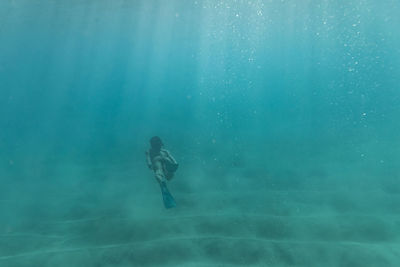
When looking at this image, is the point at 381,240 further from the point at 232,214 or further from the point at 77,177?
the point at 77,177

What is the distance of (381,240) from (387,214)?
4.95 feet

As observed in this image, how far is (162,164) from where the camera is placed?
25.7 ft

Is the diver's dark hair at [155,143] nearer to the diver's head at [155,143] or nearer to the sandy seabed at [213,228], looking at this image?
the diver's head at [155,143]

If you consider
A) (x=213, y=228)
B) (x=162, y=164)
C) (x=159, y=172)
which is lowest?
(x=213, y=228)

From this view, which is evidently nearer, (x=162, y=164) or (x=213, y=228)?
(x=213, y=228)

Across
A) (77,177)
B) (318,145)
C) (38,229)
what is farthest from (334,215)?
(77,177)

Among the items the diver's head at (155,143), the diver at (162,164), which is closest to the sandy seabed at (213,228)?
the diver at (162,164)

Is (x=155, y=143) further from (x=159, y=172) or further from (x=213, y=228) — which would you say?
A: (x=213, y=228)

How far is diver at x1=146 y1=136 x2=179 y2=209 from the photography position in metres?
7.73

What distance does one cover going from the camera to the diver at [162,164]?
7.73 meters

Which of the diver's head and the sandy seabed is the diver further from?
the sandy seabed

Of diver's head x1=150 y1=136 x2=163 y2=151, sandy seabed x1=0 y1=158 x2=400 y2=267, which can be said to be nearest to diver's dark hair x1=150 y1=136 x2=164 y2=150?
diver's head x1=150 y1=136 x2=163 y2=151

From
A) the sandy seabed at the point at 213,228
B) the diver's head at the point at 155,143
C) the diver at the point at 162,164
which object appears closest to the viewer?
the sandy seabed at the point at 213,228

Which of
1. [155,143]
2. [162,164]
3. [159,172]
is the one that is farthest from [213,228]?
[155,143]
